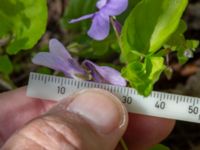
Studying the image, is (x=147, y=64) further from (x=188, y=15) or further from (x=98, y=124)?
(x=188, y=15)

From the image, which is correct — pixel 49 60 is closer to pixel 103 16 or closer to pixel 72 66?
pixel 72 66

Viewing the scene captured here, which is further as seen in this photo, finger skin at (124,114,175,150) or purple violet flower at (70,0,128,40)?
finger skin at (124,114,175,150)

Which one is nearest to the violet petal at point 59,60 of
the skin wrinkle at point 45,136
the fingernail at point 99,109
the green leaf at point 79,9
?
the fingernail at point 99,109

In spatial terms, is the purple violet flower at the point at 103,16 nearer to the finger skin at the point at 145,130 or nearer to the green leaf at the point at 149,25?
the green leaf at the point at 149,25

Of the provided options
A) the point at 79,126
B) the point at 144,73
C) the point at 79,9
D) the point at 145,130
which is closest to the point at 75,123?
the point at 79,126

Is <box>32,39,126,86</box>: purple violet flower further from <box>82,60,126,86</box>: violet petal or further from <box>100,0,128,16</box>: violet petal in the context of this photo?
<box>100,0,128,16</box>: violet petal

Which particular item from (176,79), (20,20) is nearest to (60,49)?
(20,20)

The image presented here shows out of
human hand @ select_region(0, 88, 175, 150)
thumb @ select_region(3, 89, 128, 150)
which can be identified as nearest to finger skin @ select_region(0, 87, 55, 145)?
human hand @ select_region(0, 88, 175, 150)
